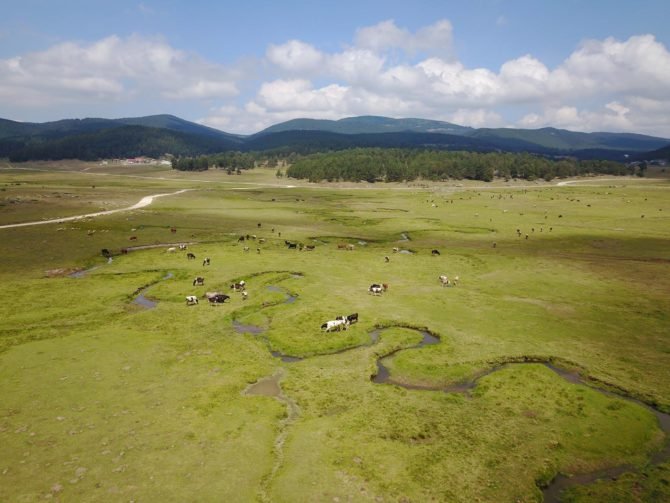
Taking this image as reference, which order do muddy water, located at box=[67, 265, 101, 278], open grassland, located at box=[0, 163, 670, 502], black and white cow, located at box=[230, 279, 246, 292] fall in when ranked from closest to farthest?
1. open grassland, located at box=[0, 163, 670, 502]
2. black and white cow, located at box=[230, 279, 246, 292]
3. muddy water, located at box=[67, 265, 101, 278]

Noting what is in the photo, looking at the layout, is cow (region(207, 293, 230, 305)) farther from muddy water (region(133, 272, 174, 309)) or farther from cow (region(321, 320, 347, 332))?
cow (region(321, 320, 347, 332))

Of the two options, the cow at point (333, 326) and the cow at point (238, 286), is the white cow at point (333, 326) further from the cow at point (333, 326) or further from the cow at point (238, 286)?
the cow at point (238, 286)

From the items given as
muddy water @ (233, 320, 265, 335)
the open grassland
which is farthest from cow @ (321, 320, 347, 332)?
muddy water @ (233, 320, 265, 335)

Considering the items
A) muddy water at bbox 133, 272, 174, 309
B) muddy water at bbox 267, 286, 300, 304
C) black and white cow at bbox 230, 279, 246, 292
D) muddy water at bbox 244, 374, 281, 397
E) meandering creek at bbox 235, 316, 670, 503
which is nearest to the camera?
meandering creek at bbox 235, 316, 670, 503

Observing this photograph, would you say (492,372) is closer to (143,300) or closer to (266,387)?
(266,387)

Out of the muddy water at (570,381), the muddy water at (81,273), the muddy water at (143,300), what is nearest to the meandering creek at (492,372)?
the muddy water at (570,381)

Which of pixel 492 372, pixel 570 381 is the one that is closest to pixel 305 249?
pixel 492 372

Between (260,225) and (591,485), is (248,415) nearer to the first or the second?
(591,485)
